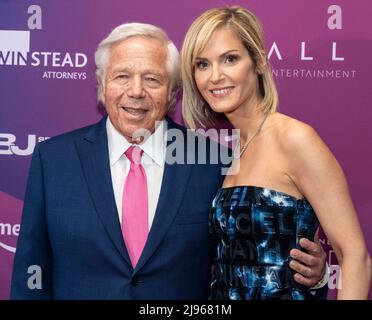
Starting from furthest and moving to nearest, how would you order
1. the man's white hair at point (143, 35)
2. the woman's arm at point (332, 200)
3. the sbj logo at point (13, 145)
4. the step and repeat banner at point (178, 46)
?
the sbj logo at point (13, 145) < the step and repeat banner at point (178, 46) < the man's white hair at point (143, 35) < the woman's arm at point (332, 200)

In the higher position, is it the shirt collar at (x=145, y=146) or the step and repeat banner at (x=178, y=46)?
the step and repeat banner at (x=178, y=46)

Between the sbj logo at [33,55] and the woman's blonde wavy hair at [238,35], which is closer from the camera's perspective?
the woman's blonde wavy hair at [238,35]

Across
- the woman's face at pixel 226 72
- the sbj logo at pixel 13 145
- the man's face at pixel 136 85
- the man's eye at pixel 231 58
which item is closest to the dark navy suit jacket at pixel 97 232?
the man's face at pixel 136 85

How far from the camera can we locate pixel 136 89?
78.8 inches

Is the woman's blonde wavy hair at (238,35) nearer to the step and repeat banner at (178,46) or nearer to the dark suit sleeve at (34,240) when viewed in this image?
the step and repeat banner at (178,46)

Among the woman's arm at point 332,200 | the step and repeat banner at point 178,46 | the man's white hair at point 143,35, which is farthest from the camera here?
the step and repeat banner at point 178,46

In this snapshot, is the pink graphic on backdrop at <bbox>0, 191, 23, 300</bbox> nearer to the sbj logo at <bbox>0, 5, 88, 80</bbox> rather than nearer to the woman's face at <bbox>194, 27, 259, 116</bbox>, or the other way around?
the sbj logo at <bbox>0, 5, 88, 80</bbox>

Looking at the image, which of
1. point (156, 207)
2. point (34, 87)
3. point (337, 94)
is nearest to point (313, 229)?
point (156, 207)

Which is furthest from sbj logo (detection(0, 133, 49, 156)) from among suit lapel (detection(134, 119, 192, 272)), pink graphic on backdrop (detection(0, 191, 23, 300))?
suit lapel (detection(134, 119, 192, 272))

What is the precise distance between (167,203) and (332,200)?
→ 0.50 m

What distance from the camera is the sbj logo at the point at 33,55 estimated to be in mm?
2492

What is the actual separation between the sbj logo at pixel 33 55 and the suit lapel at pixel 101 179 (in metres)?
0.54

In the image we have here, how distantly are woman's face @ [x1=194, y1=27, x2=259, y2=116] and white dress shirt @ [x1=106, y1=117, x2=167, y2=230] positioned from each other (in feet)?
0.73

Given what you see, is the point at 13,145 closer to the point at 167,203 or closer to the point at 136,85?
the point at 136,85
